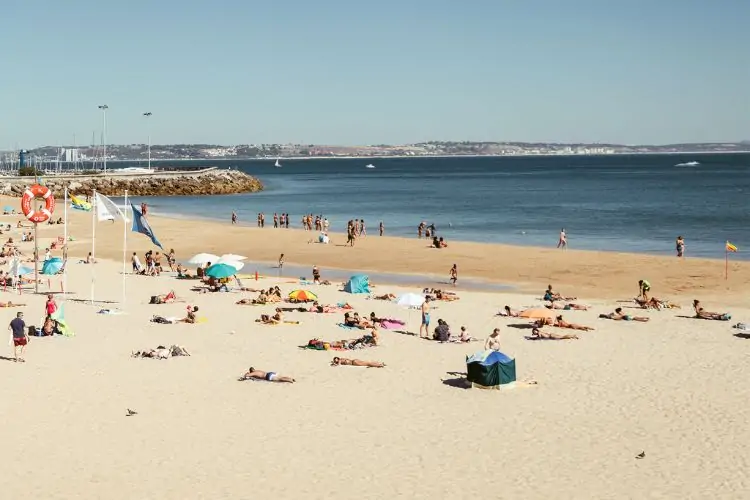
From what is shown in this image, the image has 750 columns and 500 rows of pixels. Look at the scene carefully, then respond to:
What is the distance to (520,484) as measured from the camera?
39.6 ft

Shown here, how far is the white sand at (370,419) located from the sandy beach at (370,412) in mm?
41

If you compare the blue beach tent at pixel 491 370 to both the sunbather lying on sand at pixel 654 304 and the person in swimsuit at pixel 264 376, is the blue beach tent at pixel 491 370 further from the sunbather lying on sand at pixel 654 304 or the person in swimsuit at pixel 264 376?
the sunbather lying on sand at pixel 654 304

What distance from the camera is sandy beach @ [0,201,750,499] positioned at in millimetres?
12180

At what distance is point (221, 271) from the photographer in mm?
27312

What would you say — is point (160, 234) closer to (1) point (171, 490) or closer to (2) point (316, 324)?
(2) point (316, 324)

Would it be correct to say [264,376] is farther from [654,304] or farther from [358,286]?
[654,304]

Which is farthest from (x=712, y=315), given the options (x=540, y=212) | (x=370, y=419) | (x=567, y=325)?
(x=540, y=212)

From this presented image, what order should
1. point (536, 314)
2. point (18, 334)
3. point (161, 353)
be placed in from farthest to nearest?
point (536, 314) < point (161, 353) < point (18, 334)

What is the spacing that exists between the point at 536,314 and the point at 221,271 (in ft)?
31.9

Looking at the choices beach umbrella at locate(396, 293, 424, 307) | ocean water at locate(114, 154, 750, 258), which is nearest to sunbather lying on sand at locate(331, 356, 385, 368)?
beach umbrella at locate(396, 293, 424, 307)

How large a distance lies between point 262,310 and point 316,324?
250 centimetres

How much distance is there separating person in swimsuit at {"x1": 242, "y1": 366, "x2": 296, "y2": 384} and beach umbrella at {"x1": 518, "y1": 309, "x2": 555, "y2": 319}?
26.4 feet

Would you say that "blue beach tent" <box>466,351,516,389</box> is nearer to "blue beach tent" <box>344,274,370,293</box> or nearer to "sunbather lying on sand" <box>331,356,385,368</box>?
"sunbather lying on sand" <box>331,356,385,368</box>

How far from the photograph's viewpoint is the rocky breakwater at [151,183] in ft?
303
